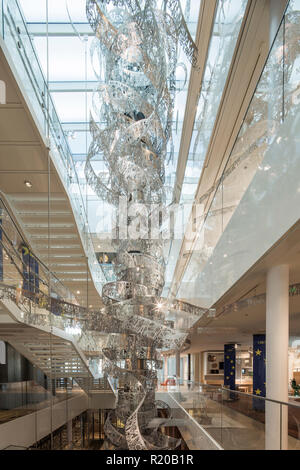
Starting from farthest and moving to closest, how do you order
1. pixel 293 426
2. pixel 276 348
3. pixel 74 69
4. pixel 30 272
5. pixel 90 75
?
1. pixel 74 69
2. pixel 90 75
3. pixel 30 272
4. pixel 276 348
5. pixel 293 426

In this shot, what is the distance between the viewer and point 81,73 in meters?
7.25

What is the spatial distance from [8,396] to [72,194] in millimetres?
3395

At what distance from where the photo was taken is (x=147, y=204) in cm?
393

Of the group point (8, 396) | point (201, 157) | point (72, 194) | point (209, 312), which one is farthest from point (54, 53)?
point (8, 396)

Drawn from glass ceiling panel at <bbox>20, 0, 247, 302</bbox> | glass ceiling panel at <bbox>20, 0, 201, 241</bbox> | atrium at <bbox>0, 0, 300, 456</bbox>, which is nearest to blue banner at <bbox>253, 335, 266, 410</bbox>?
atrium at <bbox>0, 0, 300, 456</bbox>

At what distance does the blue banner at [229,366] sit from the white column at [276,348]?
11185 mm

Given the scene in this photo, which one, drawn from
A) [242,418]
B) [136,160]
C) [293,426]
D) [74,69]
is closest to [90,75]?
[74,69]

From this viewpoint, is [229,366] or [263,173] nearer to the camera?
[263,173]

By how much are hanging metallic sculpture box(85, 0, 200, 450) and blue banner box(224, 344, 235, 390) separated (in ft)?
35.7

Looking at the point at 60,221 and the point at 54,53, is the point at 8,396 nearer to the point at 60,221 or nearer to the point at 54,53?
the point at 60,221

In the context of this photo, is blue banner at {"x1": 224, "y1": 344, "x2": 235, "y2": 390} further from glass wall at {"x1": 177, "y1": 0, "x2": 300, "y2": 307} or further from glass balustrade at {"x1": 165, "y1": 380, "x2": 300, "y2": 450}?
glass wall at {"x1": 177, "y1": 0, "x2": 300, "y2": 307}

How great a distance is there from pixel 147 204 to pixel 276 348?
5.78ft

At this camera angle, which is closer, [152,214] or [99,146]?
[99,146]

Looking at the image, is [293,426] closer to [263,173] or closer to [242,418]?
[242,418]
